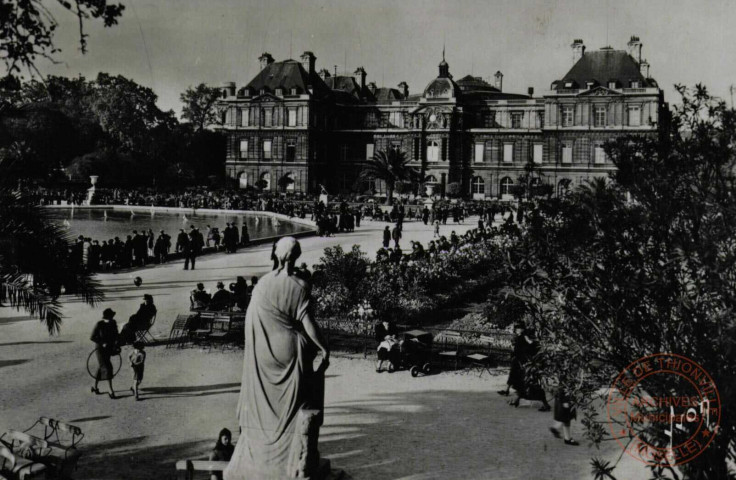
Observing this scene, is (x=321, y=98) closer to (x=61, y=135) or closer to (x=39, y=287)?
(x=61, y=135)

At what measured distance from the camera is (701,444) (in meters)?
5.30

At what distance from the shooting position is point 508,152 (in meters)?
62.7

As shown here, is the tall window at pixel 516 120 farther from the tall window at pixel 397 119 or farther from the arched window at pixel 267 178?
the arched window at pixel 267 178

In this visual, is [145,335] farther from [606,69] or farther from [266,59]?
[266,59]

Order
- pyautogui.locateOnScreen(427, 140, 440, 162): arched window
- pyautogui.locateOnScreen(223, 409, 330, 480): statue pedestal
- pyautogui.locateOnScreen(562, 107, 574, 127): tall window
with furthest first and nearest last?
1. pyautogui.locateOnScreen(427, 140, 440, 162): arched window
2. pyautogui.locateOnScreen(562, 107, 574, 127): tall window
3. pyautogui.locateOnScreen(223, 409, 330, 480): statue pedestal

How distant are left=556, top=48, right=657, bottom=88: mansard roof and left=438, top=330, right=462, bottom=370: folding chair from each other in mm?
A: 48339

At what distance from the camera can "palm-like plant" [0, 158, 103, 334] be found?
5750mm

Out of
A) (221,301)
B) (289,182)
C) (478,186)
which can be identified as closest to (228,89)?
(289,182)

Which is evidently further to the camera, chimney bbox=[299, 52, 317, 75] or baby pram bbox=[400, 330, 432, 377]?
chimney bbox=[299, 52, 317, 75]

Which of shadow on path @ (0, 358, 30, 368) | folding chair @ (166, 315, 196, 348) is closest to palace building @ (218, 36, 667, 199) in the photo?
folding chair @ (166, 315, 196, 348)

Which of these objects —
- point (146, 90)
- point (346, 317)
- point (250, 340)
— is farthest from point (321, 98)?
point (250, 340)

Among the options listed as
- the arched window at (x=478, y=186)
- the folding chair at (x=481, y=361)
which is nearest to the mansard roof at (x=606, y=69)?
the arched window at (x=478, y=186)

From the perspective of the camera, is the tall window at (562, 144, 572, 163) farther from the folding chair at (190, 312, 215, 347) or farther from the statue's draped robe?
the statue's draped robe

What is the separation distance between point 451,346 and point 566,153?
48834 mm
